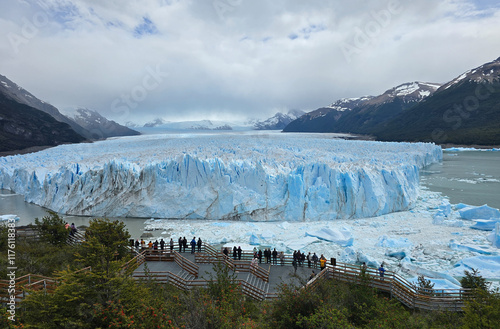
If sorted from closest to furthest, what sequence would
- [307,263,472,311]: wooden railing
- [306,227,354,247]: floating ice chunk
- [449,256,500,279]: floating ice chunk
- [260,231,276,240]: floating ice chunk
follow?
[307,263,472,311]: wooden railing < [449,256,500,279]: floating ice chunk < [306,227,354,247]: floating ice chunk < [260,231,276,240]: floating ice chunk

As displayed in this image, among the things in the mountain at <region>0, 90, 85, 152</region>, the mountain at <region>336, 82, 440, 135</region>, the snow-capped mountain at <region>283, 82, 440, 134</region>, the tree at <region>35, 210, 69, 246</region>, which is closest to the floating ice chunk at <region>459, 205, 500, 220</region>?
the tree at <region>35, 210, 69, 246</region>

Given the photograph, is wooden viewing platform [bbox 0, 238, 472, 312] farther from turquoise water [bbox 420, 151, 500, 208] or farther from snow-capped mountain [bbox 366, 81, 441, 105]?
snow-capped mountain [bbox 366, 81, 441, 105]

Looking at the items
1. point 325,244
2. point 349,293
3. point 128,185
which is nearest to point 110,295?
point 349,293

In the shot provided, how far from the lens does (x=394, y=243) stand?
12.3 metres

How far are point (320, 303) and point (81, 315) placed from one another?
171 inches

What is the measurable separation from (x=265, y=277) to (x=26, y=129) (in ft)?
261

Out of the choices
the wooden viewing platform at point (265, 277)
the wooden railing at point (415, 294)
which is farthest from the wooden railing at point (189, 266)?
the wooden railing at point (415, 294)

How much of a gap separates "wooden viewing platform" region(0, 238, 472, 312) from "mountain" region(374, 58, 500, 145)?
69.3m

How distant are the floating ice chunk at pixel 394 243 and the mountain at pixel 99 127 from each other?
382 feet

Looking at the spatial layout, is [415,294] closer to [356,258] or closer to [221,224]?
[356,258]

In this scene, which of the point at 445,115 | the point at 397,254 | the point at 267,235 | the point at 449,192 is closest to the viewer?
the point at 397,254

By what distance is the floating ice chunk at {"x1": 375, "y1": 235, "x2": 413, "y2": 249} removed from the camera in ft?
39.9

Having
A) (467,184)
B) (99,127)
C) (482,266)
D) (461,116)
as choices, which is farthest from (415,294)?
(99,127)

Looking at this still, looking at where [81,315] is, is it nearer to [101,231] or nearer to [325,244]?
[101,231]
